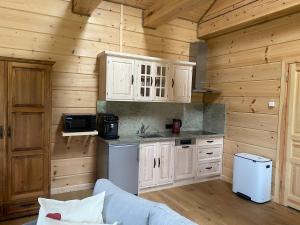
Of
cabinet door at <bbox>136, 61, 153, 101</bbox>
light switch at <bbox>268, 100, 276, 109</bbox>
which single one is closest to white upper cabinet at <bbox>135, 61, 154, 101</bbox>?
cabinet door at <bbox>136, 61, 153, 101</bbox>

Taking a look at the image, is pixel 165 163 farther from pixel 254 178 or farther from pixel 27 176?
pixel 27 176

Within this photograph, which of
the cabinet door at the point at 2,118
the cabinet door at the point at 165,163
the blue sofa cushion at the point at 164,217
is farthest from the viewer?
the cabinet door at the point at 165,163

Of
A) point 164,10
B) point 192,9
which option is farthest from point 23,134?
point 192,9

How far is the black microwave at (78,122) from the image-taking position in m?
3.26

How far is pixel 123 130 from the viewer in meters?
3.99

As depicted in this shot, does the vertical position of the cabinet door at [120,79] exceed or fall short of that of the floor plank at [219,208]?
it exceeds it

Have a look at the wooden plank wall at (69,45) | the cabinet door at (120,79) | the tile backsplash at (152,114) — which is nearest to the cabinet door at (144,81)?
the cabinet door at (120,79)

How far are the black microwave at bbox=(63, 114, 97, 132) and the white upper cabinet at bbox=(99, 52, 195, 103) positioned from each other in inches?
15.7

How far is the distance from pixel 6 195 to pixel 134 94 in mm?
2046

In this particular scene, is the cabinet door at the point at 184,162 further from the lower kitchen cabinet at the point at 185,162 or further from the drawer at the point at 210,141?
the drawer at the point at 210,141

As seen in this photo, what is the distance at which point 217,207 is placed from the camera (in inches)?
130

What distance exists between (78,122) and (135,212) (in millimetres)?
2205

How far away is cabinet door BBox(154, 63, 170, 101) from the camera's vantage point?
388cm

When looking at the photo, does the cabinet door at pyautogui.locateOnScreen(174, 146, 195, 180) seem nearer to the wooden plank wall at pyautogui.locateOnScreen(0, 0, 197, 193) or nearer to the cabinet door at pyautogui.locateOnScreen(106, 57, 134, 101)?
the cabinet door at pyautogui.locateOnScreen(106, 57, 134, 101)
